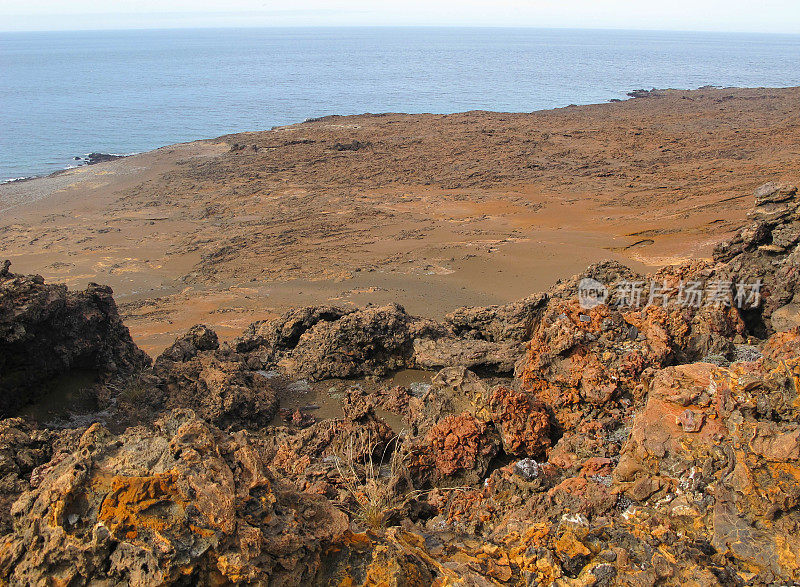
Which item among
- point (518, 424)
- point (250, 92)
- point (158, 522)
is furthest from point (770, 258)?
point (250, 92)

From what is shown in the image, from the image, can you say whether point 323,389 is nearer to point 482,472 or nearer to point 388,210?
point 482,472

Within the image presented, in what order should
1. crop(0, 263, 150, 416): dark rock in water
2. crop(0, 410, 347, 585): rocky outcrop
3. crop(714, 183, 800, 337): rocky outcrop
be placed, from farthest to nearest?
crop(714, 183, 800, 337): rocky outcrop, crop(0, 263, 150, 416): dark rock in water, crop(0, 410, 347, 585): rocky outcrop

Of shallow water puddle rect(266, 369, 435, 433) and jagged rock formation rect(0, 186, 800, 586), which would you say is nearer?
jagged rock formation rect(0, 186, 800, 586)

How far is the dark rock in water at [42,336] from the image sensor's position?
514cm

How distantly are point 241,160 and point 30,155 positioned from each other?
1616 centimetres

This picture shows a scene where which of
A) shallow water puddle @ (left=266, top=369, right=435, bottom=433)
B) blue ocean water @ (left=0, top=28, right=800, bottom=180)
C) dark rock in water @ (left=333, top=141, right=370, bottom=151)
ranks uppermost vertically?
blue ocean water @ (left=0, top=28, right=800, bottom=180)

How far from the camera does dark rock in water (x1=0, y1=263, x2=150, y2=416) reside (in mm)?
5137

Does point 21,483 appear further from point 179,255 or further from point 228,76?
point 228,76

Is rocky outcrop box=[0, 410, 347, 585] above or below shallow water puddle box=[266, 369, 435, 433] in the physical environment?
above

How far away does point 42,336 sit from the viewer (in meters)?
5.39

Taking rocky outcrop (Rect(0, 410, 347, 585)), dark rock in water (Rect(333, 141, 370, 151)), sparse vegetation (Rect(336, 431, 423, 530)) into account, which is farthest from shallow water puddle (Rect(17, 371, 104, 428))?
dark rock in water (Rect(333, 141, 370, 151))

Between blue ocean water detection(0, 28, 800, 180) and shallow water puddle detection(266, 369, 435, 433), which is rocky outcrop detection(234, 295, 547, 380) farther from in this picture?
blue ocean water detection(0, 28, 800, 180)

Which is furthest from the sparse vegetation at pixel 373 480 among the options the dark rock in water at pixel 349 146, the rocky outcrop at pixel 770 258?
the dark rock in water at pixel 349 146

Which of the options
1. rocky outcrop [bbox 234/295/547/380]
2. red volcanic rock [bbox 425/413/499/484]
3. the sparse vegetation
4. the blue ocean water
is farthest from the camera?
the blue ocean water
